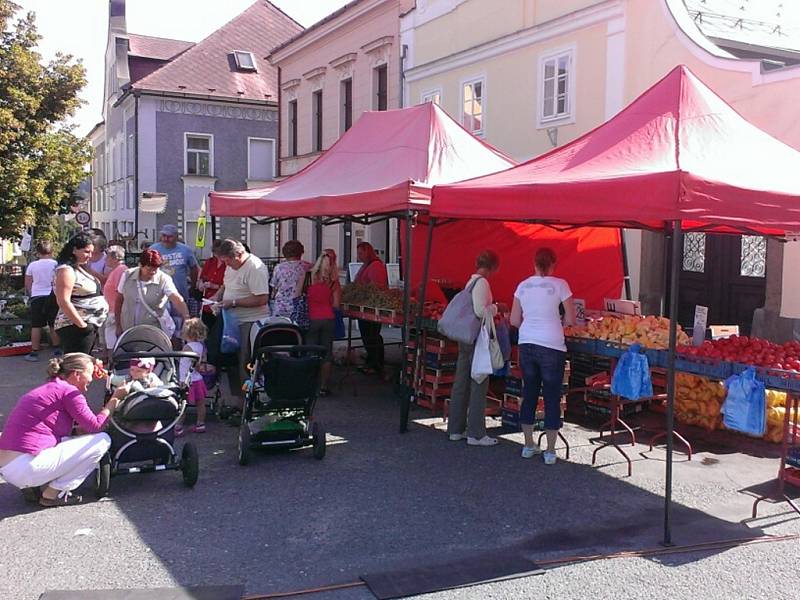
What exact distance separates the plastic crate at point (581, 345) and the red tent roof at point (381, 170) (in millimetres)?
1835

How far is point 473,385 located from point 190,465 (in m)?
2.47

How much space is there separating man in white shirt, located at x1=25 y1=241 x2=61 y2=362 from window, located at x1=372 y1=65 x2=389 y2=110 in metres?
10.8

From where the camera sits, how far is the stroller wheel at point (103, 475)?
5355 millimetres

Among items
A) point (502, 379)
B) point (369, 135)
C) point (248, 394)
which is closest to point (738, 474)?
point (502, 379)

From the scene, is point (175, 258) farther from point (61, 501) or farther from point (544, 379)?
→ point (544, 379)

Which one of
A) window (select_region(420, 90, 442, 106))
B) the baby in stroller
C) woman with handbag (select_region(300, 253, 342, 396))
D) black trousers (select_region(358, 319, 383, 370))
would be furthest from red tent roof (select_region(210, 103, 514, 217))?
window (select_region(420, 90, 442, 106))

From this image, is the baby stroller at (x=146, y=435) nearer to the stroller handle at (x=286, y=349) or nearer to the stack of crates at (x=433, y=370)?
the stroller handle at (x=286, y=349)

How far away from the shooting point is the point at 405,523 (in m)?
5.11

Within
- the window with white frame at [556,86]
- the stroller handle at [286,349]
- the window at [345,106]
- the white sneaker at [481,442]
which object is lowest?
the white sneaker at [481,442]

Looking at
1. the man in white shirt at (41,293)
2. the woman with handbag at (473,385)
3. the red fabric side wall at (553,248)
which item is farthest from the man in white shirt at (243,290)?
the man in white shirt at (41,293)

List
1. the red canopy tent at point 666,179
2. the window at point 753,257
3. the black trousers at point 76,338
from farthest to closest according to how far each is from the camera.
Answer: the window at point 753,257 → the black trousers at point 76,338 → the red canopy tent at point 666,179

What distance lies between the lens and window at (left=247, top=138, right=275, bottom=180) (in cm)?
3366

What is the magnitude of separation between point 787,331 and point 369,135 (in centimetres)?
590

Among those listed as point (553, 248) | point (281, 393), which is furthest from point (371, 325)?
point (281, 393)
